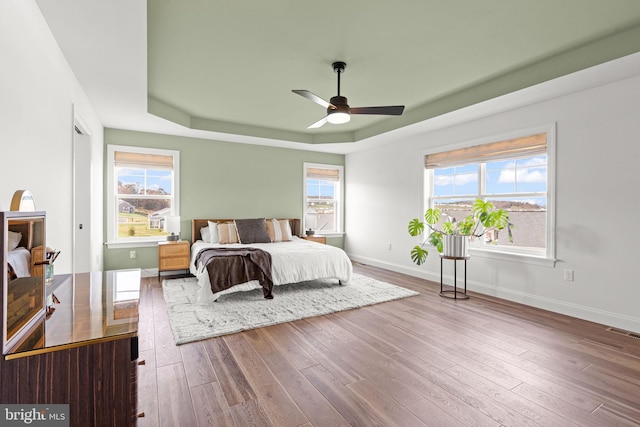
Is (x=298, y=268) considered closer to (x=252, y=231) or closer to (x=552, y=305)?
(x=252, y=231)

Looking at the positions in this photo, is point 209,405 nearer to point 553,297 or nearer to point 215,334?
point 215,334

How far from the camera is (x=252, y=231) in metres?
5.54

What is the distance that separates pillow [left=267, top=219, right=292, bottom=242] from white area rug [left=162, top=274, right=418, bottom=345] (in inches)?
50.0

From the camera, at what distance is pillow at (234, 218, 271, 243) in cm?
543

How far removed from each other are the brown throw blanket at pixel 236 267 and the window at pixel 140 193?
1736 mm

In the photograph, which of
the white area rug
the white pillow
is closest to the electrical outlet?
the white area rug

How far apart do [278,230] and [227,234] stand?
95cm

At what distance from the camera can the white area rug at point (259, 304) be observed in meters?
3.13

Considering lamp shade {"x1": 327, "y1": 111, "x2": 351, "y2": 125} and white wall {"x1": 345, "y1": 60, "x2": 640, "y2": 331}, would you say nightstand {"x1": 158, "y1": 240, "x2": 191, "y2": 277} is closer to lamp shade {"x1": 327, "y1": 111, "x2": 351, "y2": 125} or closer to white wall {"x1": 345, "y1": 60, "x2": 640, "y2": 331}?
lamp shade {"x1": 327, "y1": 111, "x2": 351, "y2": 125}

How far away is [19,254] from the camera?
1260 millimetres

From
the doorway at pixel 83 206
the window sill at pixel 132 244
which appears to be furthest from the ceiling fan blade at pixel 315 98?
the window sill at pixel 132 244

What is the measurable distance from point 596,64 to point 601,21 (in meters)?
0.46

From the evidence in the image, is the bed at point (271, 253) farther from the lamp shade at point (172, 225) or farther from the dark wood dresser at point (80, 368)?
the dark wood dresser at point (80, 368)

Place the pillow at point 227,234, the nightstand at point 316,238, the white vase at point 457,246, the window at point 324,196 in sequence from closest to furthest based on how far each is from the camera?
the white vase at point 457,246
the pillow at point 227,234
the nightstand at point 316,238
the window at point 324,196
